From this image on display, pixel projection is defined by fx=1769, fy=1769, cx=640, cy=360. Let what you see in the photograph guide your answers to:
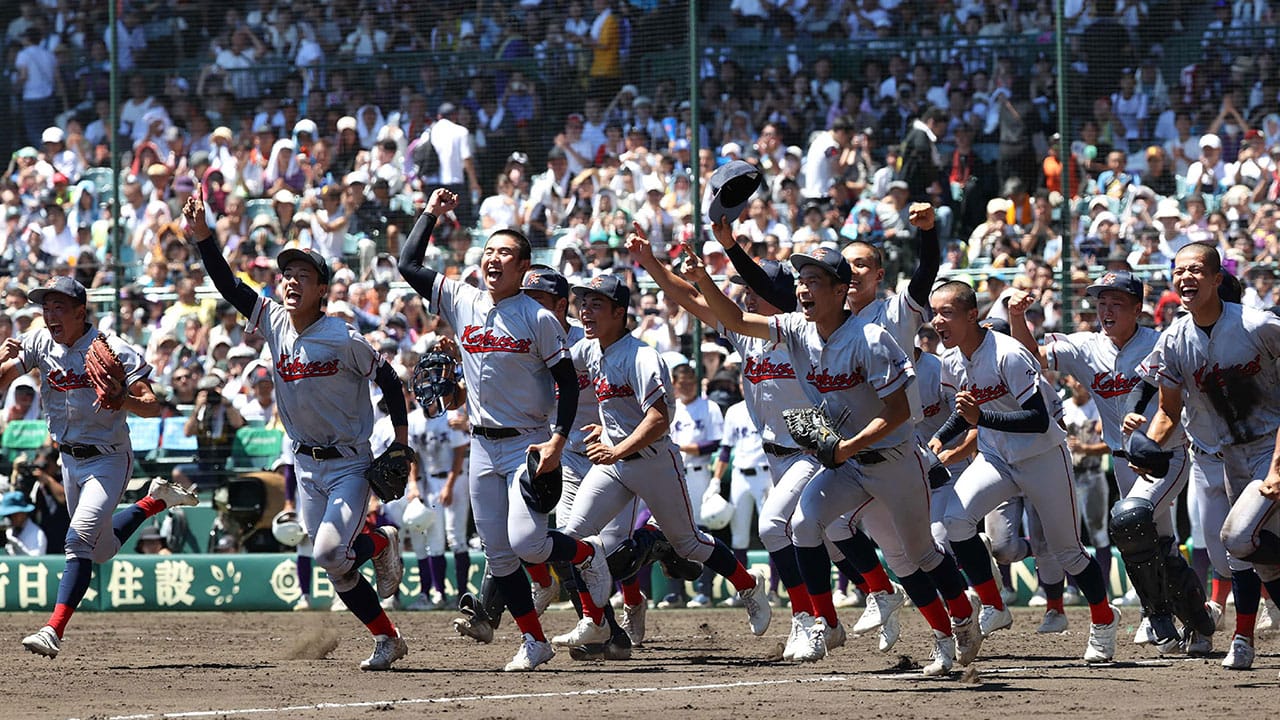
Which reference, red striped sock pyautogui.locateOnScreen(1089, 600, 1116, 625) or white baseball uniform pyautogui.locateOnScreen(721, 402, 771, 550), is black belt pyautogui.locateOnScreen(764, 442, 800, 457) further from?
white baseball uniform pyautogui.locateOnScreen(721, 402, 771, 550)

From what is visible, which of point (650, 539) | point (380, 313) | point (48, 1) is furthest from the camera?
point (48, 1)

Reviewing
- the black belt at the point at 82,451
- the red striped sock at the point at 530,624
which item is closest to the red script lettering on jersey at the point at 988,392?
the red striped sock at the point at 530,624

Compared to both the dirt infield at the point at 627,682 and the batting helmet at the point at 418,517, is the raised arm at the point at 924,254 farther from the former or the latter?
the batting helmet at the point at 418,517

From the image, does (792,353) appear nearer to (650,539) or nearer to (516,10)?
(650,539)

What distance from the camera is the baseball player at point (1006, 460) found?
9.17 m

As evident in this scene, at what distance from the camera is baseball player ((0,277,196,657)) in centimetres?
995

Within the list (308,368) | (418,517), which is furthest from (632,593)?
(418,517)

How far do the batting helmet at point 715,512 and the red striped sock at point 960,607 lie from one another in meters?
6.15

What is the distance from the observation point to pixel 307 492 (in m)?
9.16

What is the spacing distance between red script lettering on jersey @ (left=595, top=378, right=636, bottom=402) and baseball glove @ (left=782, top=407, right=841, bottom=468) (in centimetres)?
175

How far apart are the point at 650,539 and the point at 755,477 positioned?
4.47m

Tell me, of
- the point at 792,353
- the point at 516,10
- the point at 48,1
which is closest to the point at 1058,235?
the point at 516,10

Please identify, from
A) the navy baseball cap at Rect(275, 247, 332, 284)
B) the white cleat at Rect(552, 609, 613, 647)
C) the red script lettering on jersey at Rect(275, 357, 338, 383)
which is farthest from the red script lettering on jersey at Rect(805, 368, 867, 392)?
the navy baseball cap at Rect(275, 247, 332, 284)

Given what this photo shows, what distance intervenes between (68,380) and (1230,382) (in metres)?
6.32
